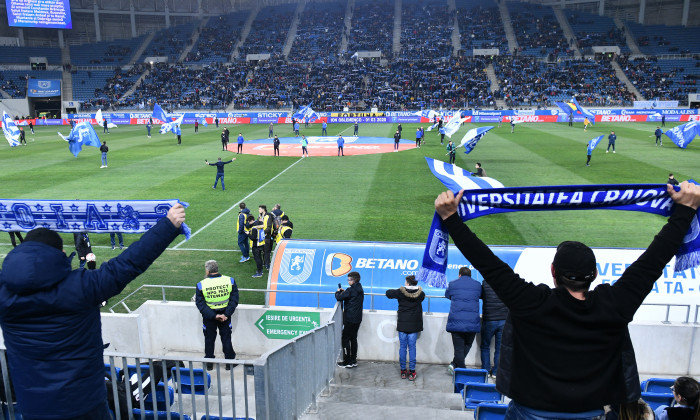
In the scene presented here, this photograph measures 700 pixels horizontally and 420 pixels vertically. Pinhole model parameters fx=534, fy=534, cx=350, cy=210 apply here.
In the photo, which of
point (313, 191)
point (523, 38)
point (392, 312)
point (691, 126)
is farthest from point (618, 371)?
point (523, 38)

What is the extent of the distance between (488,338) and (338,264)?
3376 millimetres

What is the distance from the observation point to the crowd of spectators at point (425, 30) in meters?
78.8

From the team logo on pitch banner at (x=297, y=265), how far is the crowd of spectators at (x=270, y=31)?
2927 inches

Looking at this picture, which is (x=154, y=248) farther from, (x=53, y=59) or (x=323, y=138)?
(x=53, y=59)

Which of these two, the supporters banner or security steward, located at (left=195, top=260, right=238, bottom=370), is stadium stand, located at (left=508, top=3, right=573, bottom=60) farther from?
security steward, located at (left=195, top=260, right=238, bottom=370)

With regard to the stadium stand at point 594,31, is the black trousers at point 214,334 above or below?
below

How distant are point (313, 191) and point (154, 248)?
64.3 feet

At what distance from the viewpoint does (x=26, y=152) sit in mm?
36094

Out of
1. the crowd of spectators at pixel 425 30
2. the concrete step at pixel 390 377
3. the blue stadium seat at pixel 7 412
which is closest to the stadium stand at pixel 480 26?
the crowd of spectators at pixel 425 30

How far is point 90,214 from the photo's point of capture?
32.8 ft

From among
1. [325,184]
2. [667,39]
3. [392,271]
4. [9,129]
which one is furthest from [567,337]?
[667,39]

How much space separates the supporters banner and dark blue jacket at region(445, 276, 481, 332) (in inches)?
2911

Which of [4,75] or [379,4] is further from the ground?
[379,4]

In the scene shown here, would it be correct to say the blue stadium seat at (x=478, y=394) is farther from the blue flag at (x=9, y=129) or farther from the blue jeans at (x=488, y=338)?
the blue flag at (x=9, y=129)
